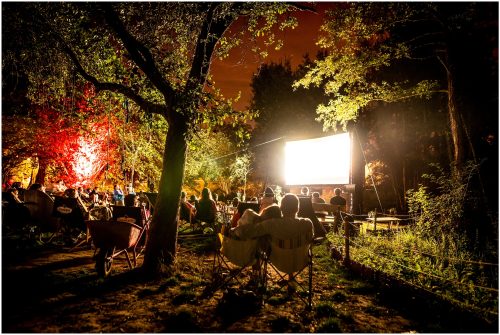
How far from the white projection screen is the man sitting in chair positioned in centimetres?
1205

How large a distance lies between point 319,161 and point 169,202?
1373 cm

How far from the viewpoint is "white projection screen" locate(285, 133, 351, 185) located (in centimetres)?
1647

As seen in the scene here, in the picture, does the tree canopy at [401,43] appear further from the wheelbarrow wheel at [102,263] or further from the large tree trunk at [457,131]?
the wheelbarrow wheel at [102,263]

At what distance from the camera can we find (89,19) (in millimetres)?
6906

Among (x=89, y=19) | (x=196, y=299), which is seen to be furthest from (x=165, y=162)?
(x=89, y=19)

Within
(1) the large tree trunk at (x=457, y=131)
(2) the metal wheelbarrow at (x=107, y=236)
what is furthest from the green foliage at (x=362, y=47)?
(2) the metal wheelbarrow at (x=107, y=236)

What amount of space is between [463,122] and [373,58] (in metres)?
3.22

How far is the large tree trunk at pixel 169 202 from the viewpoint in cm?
589

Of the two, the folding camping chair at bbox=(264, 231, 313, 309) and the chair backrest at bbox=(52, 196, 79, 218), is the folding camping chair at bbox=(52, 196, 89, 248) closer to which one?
the chair backrest at bbox=(52, 196, 79, 218)

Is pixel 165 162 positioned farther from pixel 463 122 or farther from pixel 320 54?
pixel 320 54

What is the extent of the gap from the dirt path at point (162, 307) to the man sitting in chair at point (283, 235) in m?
0.63

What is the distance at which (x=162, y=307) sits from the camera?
4.35 meters

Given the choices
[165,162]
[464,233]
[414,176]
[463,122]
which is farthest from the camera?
[414,176]

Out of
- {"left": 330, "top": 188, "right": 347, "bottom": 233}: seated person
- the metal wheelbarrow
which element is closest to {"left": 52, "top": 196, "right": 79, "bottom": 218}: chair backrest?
the metal wheelbarrow
